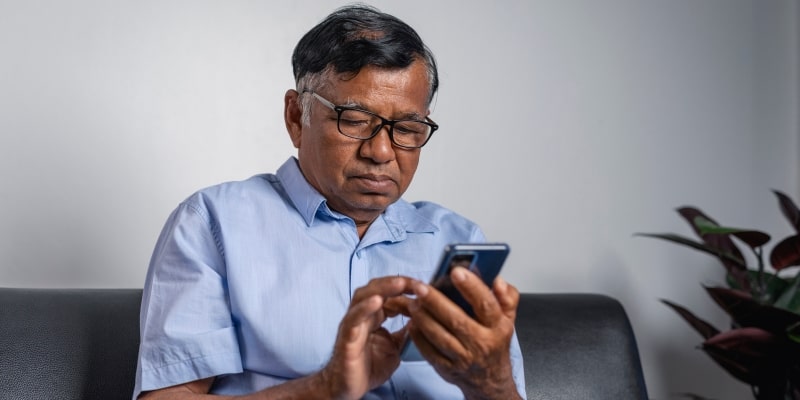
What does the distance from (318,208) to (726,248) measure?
1133 millimetres

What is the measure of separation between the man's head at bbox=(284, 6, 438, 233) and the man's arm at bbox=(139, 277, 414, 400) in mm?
288

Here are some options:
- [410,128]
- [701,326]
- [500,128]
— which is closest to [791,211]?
[701,326]

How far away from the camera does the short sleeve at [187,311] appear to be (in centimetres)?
119

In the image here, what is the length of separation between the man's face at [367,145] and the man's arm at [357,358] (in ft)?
0.92

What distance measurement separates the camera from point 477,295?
3.19 feet

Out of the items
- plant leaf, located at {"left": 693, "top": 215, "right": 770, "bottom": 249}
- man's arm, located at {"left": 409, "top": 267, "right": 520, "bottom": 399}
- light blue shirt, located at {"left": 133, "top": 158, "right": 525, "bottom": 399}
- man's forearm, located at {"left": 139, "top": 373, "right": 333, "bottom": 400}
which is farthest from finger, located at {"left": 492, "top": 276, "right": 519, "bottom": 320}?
plant leaf, located at {"left": 693, "top": 215, "right": 770, "bottom": 249}

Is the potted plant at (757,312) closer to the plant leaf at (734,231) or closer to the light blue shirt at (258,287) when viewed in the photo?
the plant leaf at (734,231)

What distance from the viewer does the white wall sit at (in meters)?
1.70

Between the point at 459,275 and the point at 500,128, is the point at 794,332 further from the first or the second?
the point at 459,275

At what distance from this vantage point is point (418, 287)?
3.22 ft

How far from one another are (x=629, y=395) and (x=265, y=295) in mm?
814

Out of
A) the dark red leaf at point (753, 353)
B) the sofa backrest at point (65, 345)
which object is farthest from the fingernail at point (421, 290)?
the dark red leaf at point (753, 353)

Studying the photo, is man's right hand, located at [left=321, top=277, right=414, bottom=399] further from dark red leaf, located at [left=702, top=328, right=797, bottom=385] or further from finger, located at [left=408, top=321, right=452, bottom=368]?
dark red leaf, located at [left=702, top=328, right=797, bottom=385]

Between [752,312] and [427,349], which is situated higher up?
[427,349]
